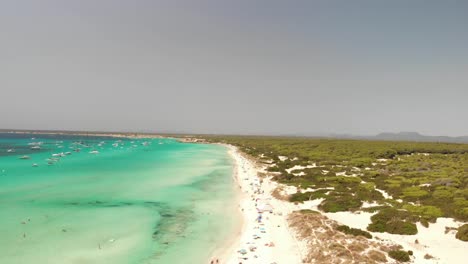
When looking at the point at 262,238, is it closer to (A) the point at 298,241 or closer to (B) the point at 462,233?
(A) the point at 298,241

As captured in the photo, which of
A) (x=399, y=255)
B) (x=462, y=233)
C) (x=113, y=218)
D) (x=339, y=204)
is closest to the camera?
(x=399, y=255)

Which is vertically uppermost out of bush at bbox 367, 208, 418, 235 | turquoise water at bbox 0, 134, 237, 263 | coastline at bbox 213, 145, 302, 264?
bush at bbox 367, 208, 418, 235

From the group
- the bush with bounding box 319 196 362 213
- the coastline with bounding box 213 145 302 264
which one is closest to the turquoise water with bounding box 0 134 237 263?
the coastline with bounding box 213 145 302 264

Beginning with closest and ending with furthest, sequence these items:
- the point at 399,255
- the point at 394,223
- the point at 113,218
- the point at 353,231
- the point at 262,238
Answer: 1. the point at 399,255
2. the point at 353,231
3. the point at 262,238
4. the point at 394,223
5. the point at 113,218

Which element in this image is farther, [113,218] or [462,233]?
[113,218]

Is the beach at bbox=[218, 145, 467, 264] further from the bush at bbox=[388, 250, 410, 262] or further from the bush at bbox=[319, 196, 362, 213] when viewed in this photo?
the bush at bbox=[319, 196, 362, 213]

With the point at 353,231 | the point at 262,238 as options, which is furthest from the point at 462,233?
the point at 262,238

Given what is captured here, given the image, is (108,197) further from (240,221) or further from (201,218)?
(240,221)

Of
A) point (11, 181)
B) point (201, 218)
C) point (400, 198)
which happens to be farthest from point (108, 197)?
point (400, 198)
